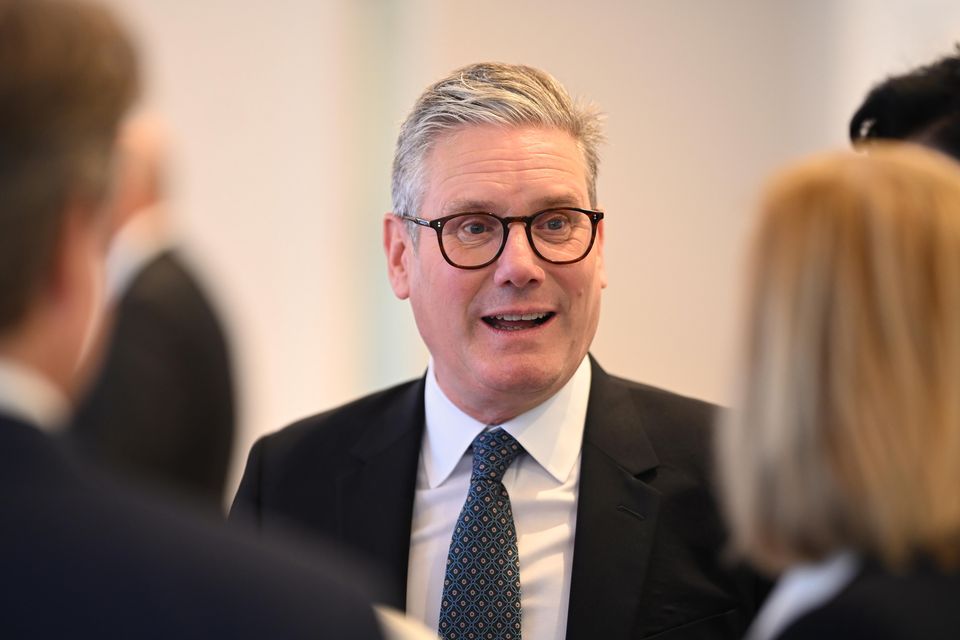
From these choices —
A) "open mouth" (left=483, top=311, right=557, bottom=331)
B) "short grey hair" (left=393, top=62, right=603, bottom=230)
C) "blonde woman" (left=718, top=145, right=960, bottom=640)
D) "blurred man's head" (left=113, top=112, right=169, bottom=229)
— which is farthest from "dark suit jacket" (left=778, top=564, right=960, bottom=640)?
"short grey hair" (left=393, top=62, right=603, bottom=230)

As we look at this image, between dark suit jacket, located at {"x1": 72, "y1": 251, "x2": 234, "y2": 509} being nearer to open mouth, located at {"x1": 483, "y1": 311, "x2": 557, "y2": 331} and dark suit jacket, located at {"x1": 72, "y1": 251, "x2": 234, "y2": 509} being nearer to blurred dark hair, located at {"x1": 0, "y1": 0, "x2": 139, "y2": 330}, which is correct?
blurred dark hair, located at {"x1": 0, "y1": 0, "x2": 139, "y2": 330}

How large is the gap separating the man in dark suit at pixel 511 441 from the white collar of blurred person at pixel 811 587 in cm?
85

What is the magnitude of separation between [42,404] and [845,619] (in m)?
0.76

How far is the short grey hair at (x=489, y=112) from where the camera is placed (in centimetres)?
236

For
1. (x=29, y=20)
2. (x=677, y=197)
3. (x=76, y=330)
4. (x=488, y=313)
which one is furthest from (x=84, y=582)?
(x=677, y=197)

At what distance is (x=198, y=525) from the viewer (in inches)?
41.3

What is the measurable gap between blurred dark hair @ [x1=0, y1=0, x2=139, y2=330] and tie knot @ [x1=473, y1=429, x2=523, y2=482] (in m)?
1.29

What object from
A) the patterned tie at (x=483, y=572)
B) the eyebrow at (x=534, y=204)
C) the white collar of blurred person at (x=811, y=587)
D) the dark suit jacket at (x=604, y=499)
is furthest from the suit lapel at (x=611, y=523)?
the white collar of blurred person at (x=811, y=587)

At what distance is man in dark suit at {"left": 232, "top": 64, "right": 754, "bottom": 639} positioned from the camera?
211cm

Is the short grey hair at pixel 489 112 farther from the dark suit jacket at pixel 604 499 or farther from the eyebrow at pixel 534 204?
the dark suit jacket at pixel 604 499

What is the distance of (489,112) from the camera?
93.0 inches

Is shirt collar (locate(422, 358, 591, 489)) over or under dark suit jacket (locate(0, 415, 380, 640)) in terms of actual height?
under

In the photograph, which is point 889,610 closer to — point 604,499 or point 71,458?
point 71,458

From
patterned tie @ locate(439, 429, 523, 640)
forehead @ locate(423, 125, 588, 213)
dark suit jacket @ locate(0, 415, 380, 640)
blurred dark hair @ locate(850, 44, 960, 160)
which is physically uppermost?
blurred dark hair @ locate(850, 44, 960, 160)
